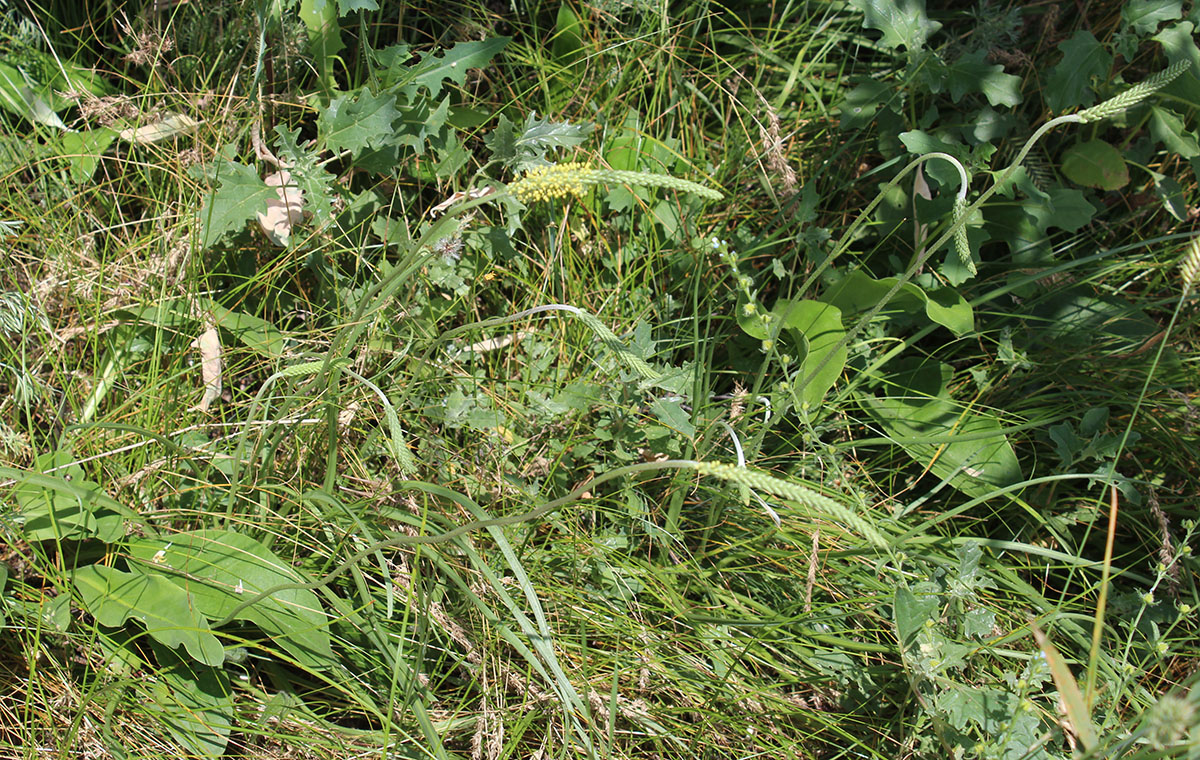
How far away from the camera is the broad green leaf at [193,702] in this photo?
5.16ft

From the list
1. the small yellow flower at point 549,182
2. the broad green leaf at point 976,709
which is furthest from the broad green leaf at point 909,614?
the small yellow flower at point 549,182

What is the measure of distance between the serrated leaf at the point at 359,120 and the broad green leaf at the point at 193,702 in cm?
113

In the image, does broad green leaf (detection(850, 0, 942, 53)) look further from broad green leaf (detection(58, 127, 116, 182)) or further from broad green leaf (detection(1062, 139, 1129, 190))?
broad green leaf (detection(58, 127, 116, 182))

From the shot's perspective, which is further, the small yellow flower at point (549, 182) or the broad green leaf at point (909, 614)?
the broad green leaf at point (909, 614)

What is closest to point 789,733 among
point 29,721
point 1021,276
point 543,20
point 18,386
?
point 1021,276

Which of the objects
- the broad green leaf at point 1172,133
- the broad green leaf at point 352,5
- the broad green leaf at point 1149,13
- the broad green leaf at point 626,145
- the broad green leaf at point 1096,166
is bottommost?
the broad green leaf at point 1096,166

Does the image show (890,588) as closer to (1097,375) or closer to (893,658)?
(893,658)

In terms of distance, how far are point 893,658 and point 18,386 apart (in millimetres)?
1947

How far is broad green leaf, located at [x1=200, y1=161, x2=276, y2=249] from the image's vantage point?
1906 millimetres

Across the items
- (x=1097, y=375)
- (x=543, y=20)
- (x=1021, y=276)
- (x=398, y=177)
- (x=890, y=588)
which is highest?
(x=543, y=20)

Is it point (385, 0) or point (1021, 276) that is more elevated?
point (385, 0)

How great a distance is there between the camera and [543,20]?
243cm

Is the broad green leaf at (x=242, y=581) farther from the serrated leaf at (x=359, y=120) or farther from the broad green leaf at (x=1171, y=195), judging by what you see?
the broad green leaf at (x=1171, y=195)

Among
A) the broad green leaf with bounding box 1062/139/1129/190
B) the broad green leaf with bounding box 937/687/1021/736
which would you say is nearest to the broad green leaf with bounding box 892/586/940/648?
the broad green leaf with bounding box 937/687/1021/736
